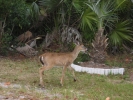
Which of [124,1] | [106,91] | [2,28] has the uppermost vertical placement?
[124,1]

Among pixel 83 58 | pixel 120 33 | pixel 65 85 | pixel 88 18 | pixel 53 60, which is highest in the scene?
pixel 88 18

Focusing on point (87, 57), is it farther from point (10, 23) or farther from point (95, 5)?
point (10, 23)

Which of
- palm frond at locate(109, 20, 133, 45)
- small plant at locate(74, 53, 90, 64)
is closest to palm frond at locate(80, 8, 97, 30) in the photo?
small plant at locate(74, 53, 90, 64)

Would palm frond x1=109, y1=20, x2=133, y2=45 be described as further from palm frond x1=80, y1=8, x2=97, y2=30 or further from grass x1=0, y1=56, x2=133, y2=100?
grass x1=0, y1=56, x2=133, y2=100

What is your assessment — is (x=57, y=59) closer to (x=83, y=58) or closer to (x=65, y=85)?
(x=65, y=85)

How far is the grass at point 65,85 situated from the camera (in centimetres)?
829

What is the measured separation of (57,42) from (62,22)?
952mm

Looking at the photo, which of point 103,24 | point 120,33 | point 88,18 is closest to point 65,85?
point 103,24

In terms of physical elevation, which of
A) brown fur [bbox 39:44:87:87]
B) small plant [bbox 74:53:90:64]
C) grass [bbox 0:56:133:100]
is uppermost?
brown fur [bbox 39:44:87:87]

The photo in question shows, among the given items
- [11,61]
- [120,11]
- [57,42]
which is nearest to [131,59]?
[120,11]

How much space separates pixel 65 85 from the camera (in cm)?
970

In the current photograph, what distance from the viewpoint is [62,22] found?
15203 millimetres

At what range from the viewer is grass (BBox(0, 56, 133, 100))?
8.29 meters

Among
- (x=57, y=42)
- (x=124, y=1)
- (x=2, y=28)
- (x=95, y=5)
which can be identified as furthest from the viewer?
(x=57, y=42)
